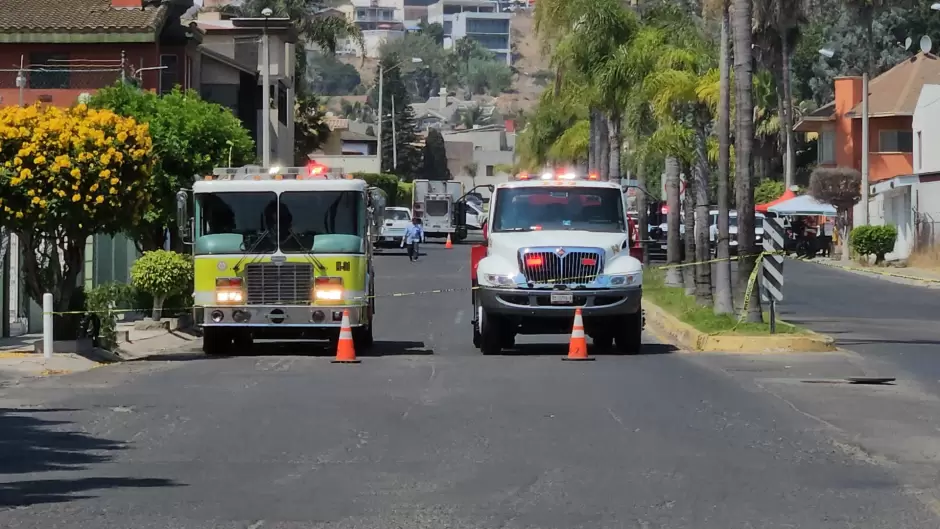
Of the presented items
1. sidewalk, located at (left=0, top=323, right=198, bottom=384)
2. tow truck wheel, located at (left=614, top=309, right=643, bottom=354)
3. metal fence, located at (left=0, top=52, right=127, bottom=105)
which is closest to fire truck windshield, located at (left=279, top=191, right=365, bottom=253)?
sidewalk, located at (left=0, top=323, right=198, bottom=384)

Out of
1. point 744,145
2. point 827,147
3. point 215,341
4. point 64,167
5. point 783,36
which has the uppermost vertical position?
point 783,36

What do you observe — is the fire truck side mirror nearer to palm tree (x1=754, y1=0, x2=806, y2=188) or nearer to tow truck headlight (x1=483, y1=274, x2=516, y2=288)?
tow truck headlight (x1=483, y1=274, x2=516, y2=288)

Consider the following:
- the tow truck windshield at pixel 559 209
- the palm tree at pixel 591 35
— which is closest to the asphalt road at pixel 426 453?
the tow truck windshield at pixel 559 209

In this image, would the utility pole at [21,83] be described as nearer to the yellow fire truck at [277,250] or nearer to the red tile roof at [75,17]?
the red tile roof at [75,17]

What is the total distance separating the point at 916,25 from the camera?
89.1 metres

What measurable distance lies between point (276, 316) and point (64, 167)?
12.1 feet

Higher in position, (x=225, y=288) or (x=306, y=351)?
(x=225, y=288)

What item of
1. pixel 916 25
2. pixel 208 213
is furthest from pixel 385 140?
pixel 208 213

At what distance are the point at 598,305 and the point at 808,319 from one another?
33.2 feet

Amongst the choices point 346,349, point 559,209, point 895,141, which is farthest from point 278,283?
point 895,141

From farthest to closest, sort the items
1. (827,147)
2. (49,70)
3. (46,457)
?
1. (827,147)
2. (49,70)
3. (46,457)

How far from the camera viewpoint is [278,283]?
2214cm

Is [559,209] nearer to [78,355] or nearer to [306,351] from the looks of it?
[306,351]

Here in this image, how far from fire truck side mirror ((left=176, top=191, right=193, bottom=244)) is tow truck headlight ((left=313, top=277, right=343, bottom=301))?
1975 mm
